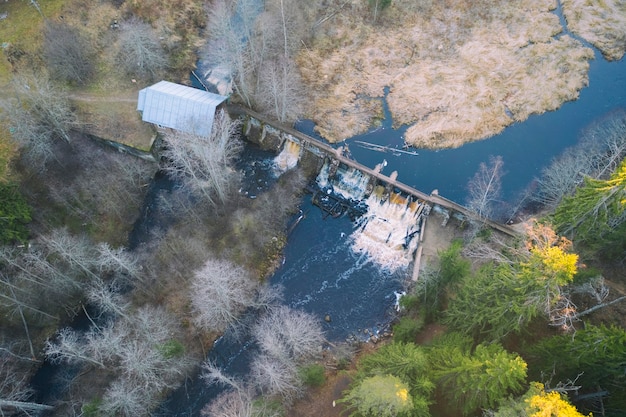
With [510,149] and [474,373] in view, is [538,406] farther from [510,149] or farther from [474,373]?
[510,149]

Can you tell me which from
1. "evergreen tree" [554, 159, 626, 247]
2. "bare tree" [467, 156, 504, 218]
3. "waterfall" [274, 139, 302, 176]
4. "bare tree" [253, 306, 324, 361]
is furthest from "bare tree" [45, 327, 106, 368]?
"evergreen tree" [554, 159, 626, 247]

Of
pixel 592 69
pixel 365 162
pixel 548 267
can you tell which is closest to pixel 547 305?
pixel 548 267

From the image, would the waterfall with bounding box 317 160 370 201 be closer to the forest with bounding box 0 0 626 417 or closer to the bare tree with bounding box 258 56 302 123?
the forest with bounding box 0 0 626 417

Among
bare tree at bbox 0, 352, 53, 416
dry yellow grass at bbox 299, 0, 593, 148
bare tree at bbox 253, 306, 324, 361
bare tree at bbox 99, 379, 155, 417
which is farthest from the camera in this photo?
dry yellow grass at bbox 299, 0, 593, 148

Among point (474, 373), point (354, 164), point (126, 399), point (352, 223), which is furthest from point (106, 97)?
point (474, 373)

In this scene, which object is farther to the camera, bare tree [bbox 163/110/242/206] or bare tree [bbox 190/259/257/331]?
bare tree [bbox 163/110/242/206]

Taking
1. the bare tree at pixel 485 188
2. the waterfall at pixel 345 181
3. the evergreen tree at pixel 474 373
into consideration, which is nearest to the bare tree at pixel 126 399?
the evergreen tree at pixel 474 373

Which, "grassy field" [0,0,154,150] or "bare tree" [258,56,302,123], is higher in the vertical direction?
"bare tree" [258,56,302,123]
